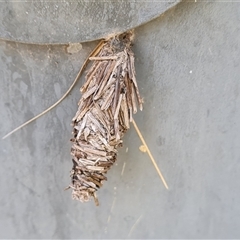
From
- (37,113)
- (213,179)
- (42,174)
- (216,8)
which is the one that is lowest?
(213,179)

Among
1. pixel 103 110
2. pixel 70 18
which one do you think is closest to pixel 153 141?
pixel 103 110

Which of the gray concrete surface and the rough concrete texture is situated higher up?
the rough concrete texture

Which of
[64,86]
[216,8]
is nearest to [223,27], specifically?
[216,8]

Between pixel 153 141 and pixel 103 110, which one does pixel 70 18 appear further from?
pixel 153 141

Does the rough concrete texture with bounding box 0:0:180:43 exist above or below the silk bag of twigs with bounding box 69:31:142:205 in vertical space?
above

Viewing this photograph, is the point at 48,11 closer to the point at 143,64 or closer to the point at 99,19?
the point at 99,19

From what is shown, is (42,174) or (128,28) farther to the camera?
(42,174)
